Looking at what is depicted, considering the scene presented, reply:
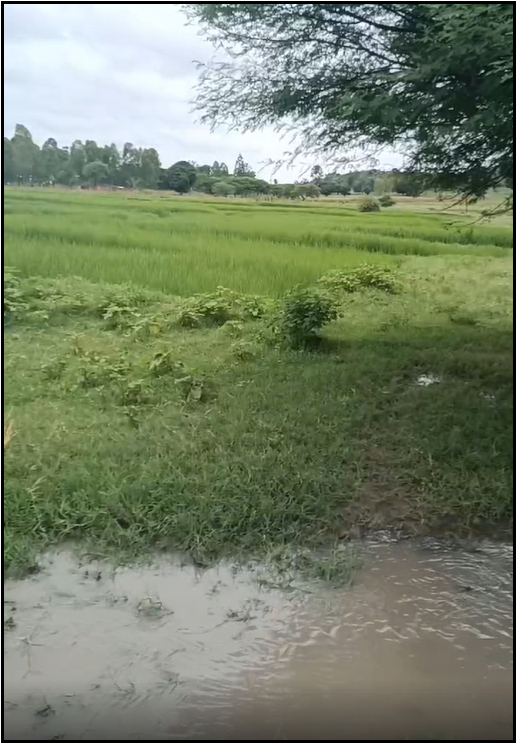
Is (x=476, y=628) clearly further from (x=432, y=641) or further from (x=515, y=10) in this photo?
(x=515, y=10)

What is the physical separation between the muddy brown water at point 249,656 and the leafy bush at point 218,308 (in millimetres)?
837

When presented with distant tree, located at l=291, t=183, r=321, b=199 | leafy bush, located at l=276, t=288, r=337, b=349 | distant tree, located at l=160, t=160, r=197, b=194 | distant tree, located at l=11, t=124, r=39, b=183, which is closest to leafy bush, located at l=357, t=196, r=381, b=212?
distant tree, located at l=291, t=183, r=321, b=199

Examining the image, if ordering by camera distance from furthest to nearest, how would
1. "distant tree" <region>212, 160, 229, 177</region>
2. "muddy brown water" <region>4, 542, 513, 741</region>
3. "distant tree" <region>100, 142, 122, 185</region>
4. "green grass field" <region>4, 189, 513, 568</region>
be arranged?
"distant tree" <region>212, 160, 229, 177</region>
"distant tree" <region>100, 142, 122, 185</region>
"green grass field" <region>4, 189, 513, 568</region>
"muddy brown water" <region>4, 542, 513, 741</region>

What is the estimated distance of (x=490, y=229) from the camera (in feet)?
8.28

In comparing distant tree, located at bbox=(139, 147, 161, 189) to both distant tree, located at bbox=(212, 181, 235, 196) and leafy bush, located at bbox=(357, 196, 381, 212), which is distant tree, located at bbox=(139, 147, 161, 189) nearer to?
distant tree, located at bbox=(212, 181, 235, 196)

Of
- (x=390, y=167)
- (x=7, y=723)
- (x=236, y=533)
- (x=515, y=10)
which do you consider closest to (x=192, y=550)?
(x=236, y=533)

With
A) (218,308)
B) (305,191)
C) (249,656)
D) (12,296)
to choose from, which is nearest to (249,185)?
(305,191)

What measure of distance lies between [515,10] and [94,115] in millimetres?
1279

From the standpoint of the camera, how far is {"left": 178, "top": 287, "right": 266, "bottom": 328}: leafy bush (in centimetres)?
233

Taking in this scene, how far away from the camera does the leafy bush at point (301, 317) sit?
241cm

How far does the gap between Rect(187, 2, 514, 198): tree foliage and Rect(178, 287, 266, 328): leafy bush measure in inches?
22.0

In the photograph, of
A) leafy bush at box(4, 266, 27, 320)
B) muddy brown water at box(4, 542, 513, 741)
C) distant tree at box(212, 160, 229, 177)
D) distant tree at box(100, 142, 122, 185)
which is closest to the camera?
muddy brown water at box(4, 542, 513, 741)

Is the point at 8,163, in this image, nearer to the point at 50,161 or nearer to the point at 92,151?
the point at 50,161

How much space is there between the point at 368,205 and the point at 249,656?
1.54m
